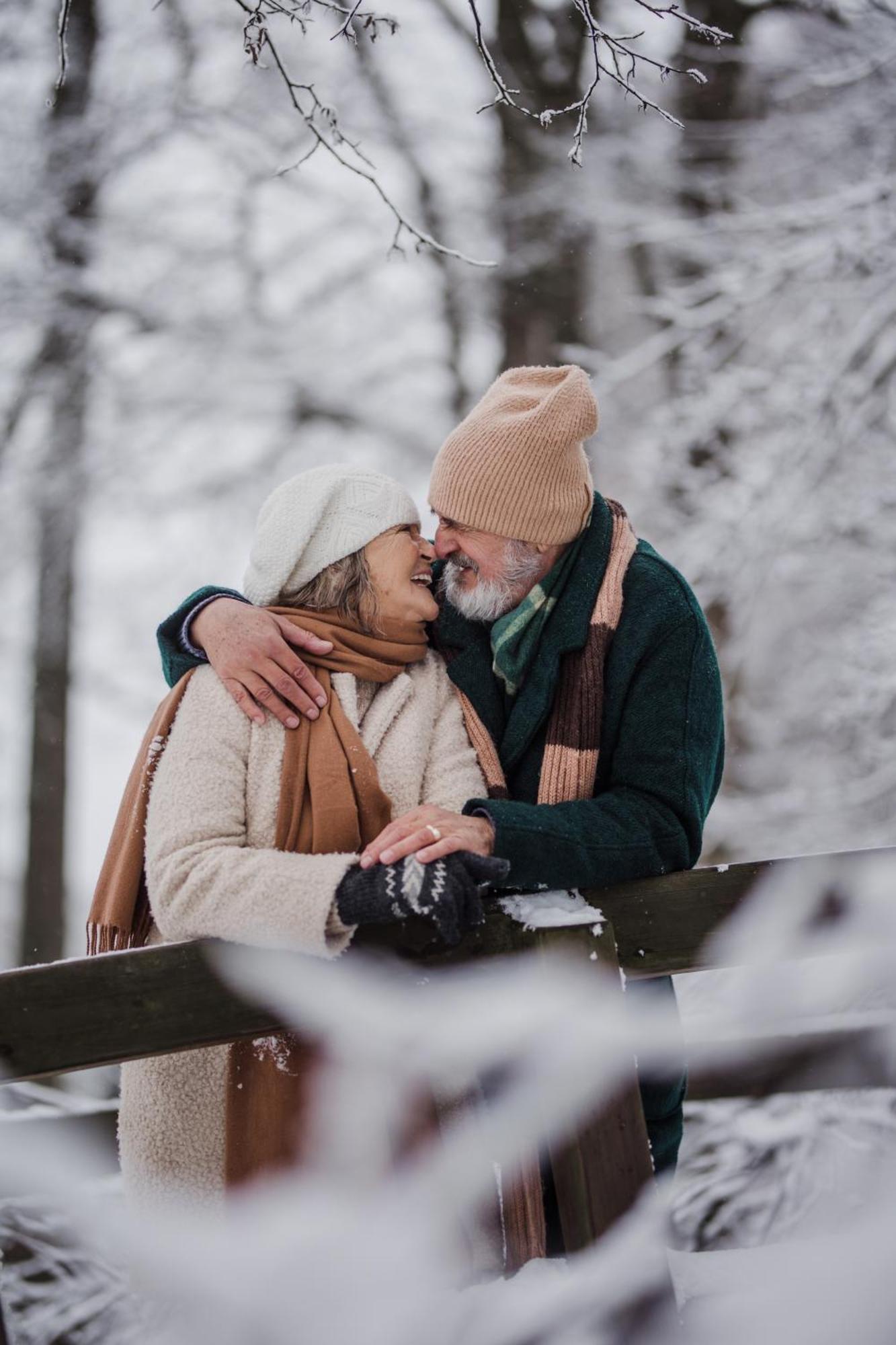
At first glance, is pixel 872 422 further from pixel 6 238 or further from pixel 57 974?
pixel 57 974

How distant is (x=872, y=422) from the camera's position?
6.34 m

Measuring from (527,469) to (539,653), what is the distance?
355 mm

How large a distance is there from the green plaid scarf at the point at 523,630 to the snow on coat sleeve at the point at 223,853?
45cm

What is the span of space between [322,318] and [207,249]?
2.48 feet

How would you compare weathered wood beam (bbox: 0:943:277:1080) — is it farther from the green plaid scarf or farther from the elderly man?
the green plaid scarf

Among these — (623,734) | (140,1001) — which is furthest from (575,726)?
(140,1001)

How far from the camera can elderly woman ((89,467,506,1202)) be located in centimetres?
164

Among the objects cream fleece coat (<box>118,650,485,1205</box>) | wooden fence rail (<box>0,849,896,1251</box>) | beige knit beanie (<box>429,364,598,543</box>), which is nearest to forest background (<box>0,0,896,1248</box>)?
beige knit beanie (<box>429,364,598,543</box>)

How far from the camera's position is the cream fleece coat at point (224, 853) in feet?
5.43

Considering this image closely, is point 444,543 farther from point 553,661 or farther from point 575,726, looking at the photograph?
point 575,726

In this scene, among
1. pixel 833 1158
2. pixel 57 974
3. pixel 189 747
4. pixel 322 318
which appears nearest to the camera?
pixel 57 974

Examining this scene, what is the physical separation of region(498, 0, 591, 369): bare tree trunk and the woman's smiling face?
15.3 ft

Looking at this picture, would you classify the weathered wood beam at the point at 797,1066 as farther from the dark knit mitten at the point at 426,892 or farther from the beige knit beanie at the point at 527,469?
the dark knit mitten at the point at 426,892

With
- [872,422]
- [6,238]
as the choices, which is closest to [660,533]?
[872,422]
